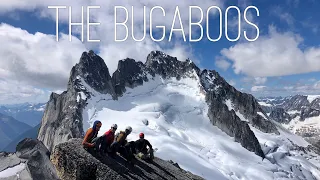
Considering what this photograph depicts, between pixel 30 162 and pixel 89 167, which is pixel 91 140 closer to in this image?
pixel 89 167

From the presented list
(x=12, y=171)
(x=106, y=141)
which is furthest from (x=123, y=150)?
(x=12, y=171)

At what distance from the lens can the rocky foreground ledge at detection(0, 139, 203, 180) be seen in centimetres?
2548

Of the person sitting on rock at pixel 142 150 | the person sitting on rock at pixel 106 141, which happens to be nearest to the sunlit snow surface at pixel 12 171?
the person sitting on rock at pixel 142 150

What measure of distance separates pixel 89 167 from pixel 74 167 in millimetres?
Answer: 1163

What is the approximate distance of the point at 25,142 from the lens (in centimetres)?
3691

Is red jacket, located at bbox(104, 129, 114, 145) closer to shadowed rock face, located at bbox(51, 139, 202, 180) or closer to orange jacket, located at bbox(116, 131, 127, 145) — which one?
orange jacket, located at bbox(116, 131, 127, 145)

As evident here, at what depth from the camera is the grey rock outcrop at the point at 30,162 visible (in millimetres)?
32719

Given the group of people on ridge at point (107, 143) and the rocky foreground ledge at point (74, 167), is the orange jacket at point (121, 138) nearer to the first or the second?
the group of people on ridge at point (107, 143)

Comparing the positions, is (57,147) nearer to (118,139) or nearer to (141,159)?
(118,139)

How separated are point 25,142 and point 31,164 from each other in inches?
132

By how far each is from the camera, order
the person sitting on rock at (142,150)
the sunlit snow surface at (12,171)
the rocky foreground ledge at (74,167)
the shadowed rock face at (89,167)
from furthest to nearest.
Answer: the sunlit snow surface at (12,171) → the person sitting on rock at (142,150) → the rocky foreground ledge at (74,167) → the shadowed rock face at (89,167)

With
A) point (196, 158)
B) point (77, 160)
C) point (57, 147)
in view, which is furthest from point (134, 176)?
point (196, 158)

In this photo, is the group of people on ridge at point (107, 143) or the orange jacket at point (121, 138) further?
the orange jacket at point (121, 138)

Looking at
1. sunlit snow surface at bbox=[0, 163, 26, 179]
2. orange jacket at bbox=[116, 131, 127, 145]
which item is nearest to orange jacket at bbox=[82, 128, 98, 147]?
orange jacket at bbox=[116, 131, 127, 145]
